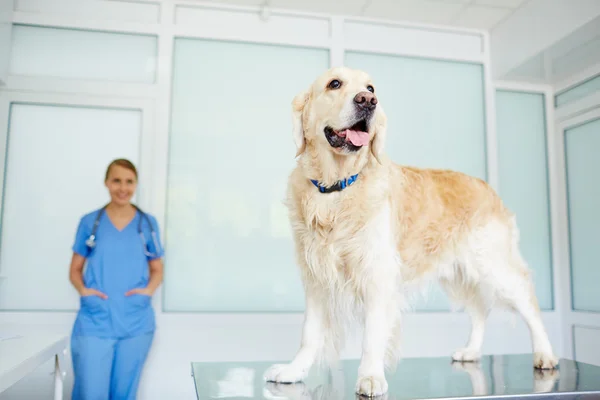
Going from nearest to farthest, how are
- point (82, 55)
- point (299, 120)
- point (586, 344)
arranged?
point (299, 120) → point (82, 55) → point (586, 344)

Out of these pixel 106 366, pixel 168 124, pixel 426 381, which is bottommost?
pixel 106 366

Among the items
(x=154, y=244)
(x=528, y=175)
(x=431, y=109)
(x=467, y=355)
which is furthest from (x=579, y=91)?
(x=154, y=244)

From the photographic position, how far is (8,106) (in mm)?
3617

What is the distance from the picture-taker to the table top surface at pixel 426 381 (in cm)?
162

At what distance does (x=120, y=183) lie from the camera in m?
3.09

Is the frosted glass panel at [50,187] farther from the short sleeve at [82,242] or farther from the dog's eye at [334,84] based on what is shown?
the dog's eye at [334,84]

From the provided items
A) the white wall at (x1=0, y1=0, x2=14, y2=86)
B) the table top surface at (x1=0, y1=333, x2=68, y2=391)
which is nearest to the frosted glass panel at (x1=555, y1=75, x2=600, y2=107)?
the table top surface at (x1=0, y1=333, x2=68, y2=391)

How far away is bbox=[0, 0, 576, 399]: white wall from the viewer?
358cm

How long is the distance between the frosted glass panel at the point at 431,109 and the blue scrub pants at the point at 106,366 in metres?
2.35

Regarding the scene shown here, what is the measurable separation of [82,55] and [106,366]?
2.20 metres

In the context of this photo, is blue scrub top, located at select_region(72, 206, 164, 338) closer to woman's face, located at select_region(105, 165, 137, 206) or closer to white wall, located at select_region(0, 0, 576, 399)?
woman's face, located at select_region(105, 165, 137, 206)

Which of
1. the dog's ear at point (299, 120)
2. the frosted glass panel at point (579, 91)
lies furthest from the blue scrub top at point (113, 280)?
the frosted glass panel at point (579, 91)

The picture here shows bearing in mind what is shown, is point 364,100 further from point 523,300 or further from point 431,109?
point 431,109

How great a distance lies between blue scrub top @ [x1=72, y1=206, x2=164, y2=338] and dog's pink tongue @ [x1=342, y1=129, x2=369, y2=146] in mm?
1892
